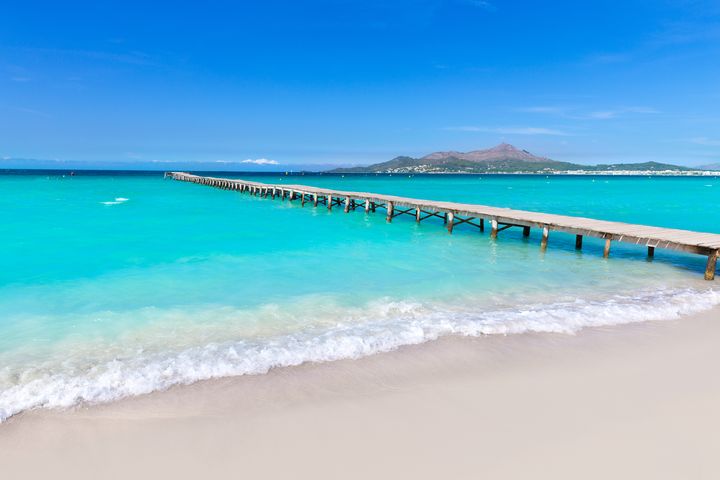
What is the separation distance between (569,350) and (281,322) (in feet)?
14.6

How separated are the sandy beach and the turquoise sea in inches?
23.9

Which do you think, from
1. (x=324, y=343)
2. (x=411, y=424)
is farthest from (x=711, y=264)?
(x=411, y=424)

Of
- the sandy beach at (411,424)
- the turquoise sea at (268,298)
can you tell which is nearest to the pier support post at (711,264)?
the turquoise sea at (268,298)

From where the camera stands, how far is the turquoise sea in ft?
19.4

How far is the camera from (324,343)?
641 centimetres

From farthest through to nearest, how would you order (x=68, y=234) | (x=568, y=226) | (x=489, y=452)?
(x=68, y=234), (x=568, y=226), (x=489, y=452)

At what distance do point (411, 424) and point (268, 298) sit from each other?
5505 millimetres

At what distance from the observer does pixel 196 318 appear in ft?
26.1

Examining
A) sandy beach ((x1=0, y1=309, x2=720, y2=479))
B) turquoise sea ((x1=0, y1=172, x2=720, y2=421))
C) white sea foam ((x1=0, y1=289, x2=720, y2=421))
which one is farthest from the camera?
turquoise sea ((x1=0, y1=172, x2=720, y2=421))

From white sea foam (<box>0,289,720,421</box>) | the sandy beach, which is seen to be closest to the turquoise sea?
white sea foam (<box>0,289,720,421</box>)

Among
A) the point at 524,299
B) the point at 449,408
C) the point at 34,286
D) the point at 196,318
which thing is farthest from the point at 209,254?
the point at 449,408

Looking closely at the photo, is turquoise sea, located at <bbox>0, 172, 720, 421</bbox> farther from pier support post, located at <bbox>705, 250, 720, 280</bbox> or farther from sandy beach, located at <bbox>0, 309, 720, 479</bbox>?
sandy beach, located at <bbox>0, 309, 720, 479</bbox>

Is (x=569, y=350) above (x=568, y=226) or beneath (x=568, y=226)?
beneath

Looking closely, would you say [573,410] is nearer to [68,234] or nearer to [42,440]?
[42,440]
